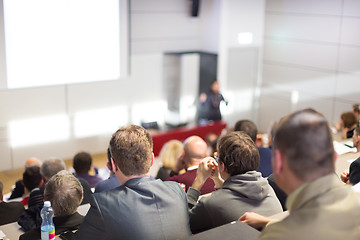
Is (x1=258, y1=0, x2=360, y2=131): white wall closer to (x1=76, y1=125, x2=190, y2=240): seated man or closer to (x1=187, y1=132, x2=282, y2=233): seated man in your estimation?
(x1=187, y1=132, x2=282, y2=233): seated man

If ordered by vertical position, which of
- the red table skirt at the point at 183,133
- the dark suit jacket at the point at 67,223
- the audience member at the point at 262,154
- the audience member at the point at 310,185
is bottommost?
the red table skirt at the point at 183,133

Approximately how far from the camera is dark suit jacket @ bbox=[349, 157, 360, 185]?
10.2ft

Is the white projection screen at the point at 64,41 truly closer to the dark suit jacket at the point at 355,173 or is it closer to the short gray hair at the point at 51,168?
the short gray hair at the point at 51,168

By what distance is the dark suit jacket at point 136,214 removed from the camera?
2.25 metres

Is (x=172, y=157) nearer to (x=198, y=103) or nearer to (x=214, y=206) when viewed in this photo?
(x=214, y=206)

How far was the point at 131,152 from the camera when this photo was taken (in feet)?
7.95

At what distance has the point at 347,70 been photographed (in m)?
8.45

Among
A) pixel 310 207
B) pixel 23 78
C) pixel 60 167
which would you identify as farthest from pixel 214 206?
pixel 23 78

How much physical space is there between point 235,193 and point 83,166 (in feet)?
9.05

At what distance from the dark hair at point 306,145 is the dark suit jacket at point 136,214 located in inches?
40.2

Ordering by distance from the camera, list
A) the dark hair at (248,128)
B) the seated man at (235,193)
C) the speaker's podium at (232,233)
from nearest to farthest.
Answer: the speaker's podium at (232,233), the seated man at (235,193), the dark hair at (248,128)

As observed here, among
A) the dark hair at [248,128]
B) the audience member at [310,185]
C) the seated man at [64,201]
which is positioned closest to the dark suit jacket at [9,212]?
the seated man at [64,201]

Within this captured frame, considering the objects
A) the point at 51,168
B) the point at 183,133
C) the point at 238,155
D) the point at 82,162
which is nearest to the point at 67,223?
the point at 238,155

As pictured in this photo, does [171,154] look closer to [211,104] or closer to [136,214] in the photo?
[136,214]
